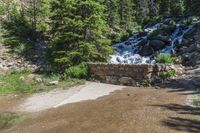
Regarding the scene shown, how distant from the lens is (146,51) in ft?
124

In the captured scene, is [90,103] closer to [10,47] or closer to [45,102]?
[45,102]

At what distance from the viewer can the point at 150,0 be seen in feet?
236

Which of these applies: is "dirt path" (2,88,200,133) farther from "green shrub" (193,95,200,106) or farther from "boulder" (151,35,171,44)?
"boulder" (151,35,171,44)

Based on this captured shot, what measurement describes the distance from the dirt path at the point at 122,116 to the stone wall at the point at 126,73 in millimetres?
2800

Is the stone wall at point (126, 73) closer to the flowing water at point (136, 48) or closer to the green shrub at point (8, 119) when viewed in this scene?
the green shrub at point (8, 119)

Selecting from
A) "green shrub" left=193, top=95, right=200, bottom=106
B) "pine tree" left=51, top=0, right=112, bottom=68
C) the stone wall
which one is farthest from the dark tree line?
Result: "green shrub" left=193, top=95, right=200, bottom=106

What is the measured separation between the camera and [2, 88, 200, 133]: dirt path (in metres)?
12.3

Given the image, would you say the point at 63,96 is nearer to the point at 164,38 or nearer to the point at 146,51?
the point at 146,51

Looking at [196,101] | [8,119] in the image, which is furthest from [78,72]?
[196,101]

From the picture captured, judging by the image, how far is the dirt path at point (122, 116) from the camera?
12.3 metres

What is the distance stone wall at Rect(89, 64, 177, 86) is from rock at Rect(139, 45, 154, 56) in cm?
1370

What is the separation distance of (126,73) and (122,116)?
28.1 ft

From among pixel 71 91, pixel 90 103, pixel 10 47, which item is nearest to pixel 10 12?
pixel 10 47

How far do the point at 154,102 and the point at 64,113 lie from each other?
4279mm
